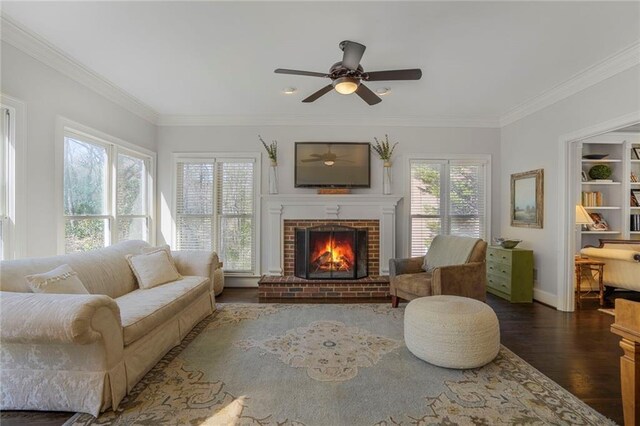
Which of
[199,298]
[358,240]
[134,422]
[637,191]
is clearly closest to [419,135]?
[358,240]

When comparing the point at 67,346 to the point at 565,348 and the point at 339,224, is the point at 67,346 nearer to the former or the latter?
the point at 339,224

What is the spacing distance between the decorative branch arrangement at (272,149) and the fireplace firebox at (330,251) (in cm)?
121

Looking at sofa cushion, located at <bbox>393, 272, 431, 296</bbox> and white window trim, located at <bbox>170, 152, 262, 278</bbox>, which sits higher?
white window trim, located at <bbox>170, 152, 262, 278</bbox>

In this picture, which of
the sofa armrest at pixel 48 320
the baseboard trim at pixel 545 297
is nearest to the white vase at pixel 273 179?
the sofa armrest at pixel 48 320

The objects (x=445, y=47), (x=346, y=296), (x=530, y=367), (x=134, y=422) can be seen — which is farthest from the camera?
(x=346, y=296)

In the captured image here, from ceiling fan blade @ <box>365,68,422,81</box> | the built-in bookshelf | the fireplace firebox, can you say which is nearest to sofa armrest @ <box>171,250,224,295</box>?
the fireplace firebox

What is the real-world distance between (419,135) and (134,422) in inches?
188

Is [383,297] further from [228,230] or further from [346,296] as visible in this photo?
[228,230]

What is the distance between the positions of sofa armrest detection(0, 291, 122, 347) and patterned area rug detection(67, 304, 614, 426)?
54 centimetres

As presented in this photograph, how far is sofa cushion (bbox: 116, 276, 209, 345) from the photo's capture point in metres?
2.06

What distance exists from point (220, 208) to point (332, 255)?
197 centimetres

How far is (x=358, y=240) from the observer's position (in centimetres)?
452

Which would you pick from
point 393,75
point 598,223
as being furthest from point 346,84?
point 598,223

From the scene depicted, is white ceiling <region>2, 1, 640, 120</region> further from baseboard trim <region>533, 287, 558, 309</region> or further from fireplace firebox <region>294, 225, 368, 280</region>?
baseboard trim <region>533, 287, 558, 309</region>
